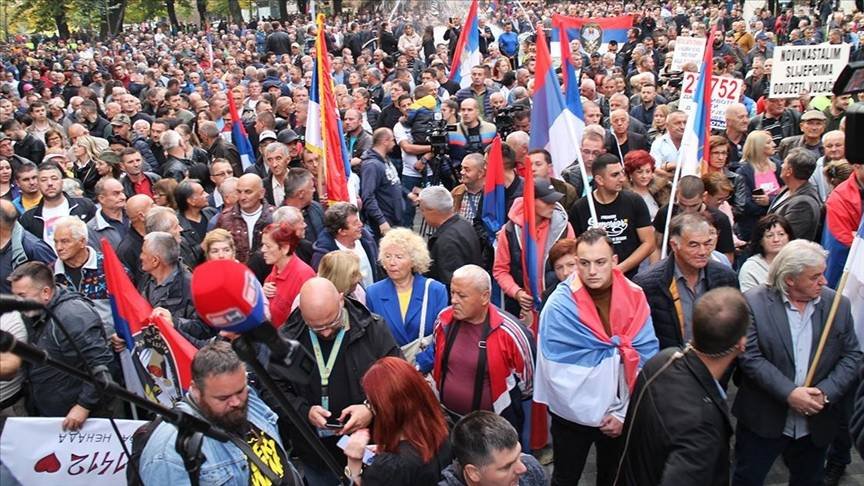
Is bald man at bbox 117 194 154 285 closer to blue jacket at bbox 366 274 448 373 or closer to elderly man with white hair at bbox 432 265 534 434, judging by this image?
blue jacket at bbox 366 274 448 373

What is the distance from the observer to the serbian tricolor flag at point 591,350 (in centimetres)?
437

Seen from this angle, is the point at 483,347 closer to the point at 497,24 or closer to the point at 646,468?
the point at 646,468

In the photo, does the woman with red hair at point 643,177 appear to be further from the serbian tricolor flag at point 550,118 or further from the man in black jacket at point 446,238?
the man in black jacket at point 446,238

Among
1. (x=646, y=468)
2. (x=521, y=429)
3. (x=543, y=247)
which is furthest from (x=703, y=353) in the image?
(x=543, y=247)

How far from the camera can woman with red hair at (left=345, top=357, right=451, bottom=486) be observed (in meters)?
3.31

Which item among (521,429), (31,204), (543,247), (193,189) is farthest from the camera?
(31,204)

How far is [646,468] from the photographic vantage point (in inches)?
138

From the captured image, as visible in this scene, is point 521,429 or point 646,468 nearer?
point 646,468

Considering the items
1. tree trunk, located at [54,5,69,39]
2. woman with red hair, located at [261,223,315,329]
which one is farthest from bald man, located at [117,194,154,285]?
tree trunk, located at [54,5,69,39]

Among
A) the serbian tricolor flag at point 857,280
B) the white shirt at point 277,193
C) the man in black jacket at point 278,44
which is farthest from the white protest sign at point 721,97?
the man in black jacket at point 278,44

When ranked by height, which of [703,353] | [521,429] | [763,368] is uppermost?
[703,353]

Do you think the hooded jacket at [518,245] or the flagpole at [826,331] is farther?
the hooded jacket at [518,245]

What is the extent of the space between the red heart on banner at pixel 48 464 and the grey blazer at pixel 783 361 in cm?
363

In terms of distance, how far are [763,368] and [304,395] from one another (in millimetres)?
2399
